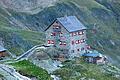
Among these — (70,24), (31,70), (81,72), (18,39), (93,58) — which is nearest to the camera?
(31,70)

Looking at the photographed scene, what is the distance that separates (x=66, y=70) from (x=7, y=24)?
103 metres

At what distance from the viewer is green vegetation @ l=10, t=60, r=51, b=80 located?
89.8 meters

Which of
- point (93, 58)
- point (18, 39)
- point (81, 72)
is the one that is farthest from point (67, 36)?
point (18, 39)

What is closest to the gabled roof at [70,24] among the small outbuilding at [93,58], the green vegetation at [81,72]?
the small outbuilding at [93,58]

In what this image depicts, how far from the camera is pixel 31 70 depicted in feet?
303

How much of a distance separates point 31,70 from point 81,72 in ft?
49.3

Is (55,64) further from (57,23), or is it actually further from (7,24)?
(7,24)

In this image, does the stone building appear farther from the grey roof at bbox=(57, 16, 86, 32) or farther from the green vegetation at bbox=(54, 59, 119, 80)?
the green vegetation at bbox=(54, 59, 119, 80)

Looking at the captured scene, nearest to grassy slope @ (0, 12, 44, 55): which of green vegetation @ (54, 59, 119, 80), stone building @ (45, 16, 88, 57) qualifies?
stone building @ (45, 16, 88, 57)

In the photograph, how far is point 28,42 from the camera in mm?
176125

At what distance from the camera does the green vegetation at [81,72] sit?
99188 millimetres

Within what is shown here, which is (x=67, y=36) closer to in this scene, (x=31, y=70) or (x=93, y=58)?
(x=93, y=58)

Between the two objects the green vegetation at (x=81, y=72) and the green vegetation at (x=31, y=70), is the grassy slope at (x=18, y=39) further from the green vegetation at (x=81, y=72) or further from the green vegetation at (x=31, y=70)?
the green vegetation at (x=31, y=70)

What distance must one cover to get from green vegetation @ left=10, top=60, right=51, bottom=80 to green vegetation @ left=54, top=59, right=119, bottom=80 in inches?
217
